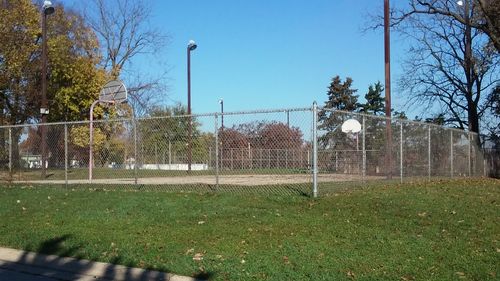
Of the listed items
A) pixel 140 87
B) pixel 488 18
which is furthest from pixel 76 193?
pixel 140 87

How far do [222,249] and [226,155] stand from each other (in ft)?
23.6

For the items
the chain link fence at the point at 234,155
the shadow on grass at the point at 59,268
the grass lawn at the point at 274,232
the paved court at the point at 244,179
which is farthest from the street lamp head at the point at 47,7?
the shadow on grass at the point at 59,268

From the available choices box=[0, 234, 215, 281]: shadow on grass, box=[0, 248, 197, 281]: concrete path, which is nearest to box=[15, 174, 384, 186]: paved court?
box=[0, 234, 215, 281]: shadow on grass

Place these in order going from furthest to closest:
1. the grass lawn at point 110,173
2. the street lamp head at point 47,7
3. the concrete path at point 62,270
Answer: the street lamp head at point 47,7
the grass lawn at point 110,173
the concrete path at point 62,270

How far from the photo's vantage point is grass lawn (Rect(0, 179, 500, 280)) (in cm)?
673

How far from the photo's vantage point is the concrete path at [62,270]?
22.8 ft

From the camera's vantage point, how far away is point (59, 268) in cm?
773

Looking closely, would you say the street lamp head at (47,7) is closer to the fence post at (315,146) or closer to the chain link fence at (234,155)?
the chain link fence at (234,155)

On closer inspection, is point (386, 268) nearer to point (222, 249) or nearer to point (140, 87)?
point (222, 249)

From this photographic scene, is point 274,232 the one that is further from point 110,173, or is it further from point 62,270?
point 110,173

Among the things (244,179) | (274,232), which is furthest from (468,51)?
(274,232)

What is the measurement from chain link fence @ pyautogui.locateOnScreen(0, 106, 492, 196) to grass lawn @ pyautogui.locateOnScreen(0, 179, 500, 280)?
1.36m

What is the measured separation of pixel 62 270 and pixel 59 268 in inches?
4.9

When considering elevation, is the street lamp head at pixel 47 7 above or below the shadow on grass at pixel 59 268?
above
